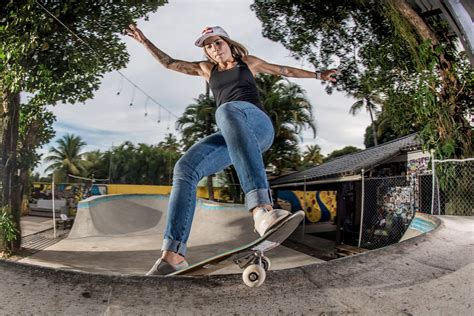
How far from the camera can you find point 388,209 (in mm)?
5723

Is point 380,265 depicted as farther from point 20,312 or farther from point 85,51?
point 85,51

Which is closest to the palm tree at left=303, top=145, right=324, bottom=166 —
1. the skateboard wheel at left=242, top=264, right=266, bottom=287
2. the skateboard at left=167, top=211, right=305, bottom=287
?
the skateboard at left=167, top=211, right=305, bottom=287

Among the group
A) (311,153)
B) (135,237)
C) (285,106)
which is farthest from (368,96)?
(135,237)

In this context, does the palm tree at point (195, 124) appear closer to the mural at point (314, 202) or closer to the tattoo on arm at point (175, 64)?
the tattoo on arm at point (175, 64)

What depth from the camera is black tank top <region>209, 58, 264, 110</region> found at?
994 mm

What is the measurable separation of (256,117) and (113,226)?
5.97 m

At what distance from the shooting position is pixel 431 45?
356cm

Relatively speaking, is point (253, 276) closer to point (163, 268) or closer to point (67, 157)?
point (163, 268)

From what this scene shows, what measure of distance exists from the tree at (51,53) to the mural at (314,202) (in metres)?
10.8

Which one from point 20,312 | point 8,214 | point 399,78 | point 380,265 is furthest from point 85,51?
point 399,78

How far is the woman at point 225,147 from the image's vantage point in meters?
0.82

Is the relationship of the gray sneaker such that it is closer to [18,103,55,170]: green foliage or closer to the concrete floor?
the concrete floor

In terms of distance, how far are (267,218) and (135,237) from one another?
5.12 metres

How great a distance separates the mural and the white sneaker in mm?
12090
